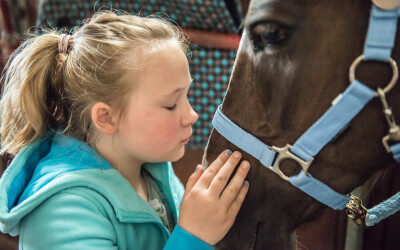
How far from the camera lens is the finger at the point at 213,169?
29.7 inches

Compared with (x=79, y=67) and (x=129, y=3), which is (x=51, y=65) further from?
(x=129, y=3)

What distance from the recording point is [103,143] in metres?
0.84

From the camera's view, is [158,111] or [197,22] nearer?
[158,111]

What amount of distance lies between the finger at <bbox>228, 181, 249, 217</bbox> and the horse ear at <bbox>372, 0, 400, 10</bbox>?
37cm

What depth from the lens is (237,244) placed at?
79 centimetres

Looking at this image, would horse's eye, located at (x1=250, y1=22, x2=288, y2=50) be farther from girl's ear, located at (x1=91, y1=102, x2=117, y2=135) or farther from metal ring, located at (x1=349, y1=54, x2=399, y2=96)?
girl's ear, located at (x1=91, y1=102, x2=117, y2=135)

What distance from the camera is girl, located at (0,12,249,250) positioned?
721 mm

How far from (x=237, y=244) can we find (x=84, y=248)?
0.29m

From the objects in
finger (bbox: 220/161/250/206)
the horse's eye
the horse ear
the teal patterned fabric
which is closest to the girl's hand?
finger (bbox: 220/161/250/206)

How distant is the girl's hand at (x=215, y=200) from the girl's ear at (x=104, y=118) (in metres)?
0.20

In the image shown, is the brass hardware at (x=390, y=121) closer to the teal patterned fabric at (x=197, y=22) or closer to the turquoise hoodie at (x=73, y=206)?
the turquoise hoodie at (x=73, y=206)

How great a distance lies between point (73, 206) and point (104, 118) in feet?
0.59

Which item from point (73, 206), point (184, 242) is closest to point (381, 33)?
point (184, 242)

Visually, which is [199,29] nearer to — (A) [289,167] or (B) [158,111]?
(B) [158,111]
